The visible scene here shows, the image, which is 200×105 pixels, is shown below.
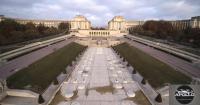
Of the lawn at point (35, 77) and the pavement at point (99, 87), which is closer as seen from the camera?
the pavement at point (99, 87)

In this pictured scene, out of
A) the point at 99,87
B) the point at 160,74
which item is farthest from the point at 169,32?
the point at 99,87

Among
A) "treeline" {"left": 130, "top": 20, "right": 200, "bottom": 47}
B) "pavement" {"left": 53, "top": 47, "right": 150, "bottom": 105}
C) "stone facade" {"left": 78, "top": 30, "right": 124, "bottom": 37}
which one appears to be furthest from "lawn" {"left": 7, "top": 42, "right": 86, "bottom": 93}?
"stone facade" {"left": 78, "top": 30, "right": 124, "bottom": 37}

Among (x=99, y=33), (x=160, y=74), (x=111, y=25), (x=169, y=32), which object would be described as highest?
(x=111, y=25)

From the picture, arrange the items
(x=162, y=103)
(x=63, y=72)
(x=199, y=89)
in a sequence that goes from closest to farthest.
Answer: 1. (x=199, y=89)
2. (x=162, y=103)
3. (x=63, y=72)

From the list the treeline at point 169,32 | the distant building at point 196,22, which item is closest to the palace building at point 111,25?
the distant building at point 196,22

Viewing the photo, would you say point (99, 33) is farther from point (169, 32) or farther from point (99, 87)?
point (99, 87)

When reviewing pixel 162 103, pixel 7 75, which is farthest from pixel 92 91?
pixel 7 75

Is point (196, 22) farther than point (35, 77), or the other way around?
point (196, 22)

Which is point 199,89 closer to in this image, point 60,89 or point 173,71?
point 60,89

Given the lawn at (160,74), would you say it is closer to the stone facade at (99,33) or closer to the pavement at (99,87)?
the pavement at (99,87)

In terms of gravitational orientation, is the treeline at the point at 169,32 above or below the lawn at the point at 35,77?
above

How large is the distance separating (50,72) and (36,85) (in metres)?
5.36

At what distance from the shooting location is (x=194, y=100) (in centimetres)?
615

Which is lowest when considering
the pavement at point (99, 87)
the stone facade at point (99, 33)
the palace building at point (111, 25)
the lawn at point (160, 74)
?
the pavement at point (99, 87)
